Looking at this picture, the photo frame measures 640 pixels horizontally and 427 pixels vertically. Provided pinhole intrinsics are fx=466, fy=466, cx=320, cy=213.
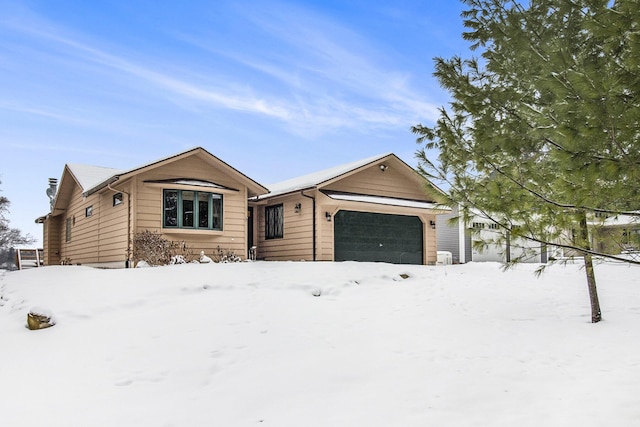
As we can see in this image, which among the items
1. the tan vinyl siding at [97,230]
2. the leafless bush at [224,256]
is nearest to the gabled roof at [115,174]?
the tan vinyl siding at [97,230]

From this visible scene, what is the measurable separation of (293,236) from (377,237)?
9.60 ft

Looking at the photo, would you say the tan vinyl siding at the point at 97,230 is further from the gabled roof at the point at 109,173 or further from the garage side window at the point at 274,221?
the garage side window at the point at 274,221

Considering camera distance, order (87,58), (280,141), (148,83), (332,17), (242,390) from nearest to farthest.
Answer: (242,390)
(332,17)
(87,58)
(148,83)
(280,141)

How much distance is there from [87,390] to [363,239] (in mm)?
11378

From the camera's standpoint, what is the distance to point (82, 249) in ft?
56.4

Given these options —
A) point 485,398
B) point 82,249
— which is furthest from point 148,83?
point 485,398

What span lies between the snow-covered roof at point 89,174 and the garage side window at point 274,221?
5174 millimetres

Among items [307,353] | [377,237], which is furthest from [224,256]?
[307,353]

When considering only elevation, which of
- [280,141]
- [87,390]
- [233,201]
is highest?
[280,141]

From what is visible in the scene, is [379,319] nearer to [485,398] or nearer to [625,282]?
[485,398]

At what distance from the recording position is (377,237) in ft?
52.7

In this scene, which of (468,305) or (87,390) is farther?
(468,305)

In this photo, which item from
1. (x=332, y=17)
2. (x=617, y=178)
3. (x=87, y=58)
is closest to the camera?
(x=617, y=178)

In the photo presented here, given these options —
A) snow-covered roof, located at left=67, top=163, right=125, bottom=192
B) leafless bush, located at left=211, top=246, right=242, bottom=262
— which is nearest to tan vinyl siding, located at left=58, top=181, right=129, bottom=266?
snow-covered roof, located at left=67, top=163, right=125, bottom=192
